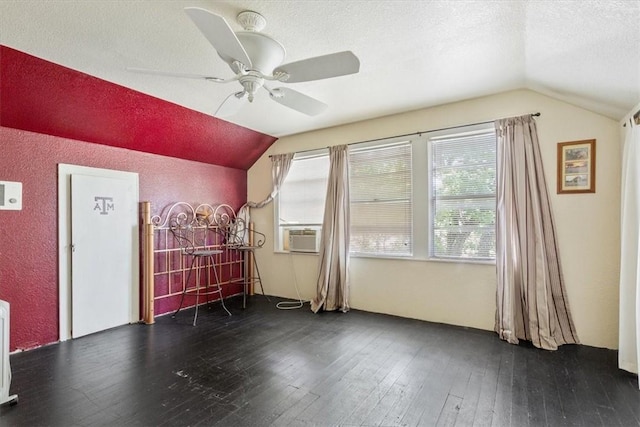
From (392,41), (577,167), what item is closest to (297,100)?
(392,41)

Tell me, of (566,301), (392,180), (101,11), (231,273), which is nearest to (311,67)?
(101,11)

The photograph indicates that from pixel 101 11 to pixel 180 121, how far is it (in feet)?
6.28

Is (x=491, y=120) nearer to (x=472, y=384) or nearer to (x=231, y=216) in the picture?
(x=472, y=384)

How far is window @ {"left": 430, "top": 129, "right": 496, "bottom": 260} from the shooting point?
3.47 m

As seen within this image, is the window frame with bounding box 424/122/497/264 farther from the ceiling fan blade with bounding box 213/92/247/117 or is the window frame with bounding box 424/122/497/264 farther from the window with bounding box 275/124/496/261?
the ceiling fan blade with bounding box 213/92/247/117

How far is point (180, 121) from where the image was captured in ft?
12.4

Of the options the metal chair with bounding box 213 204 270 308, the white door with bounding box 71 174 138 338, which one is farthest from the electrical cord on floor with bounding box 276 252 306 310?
the white door with bounding box 71 174 138 338

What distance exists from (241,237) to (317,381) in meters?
3.18

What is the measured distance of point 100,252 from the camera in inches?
140

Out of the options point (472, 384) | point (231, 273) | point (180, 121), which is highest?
point (180, 121)

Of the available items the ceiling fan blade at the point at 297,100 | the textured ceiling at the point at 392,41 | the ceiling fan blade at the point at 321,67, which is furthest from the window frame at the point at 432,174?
the ceiling fan blade at the point at 321,67

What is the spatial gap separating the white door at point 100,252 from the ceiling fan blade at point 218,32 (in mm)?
2704

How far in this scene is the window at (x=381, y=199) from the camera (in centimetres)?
396

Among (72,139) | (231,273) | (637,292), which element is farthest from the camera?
(231,273)
